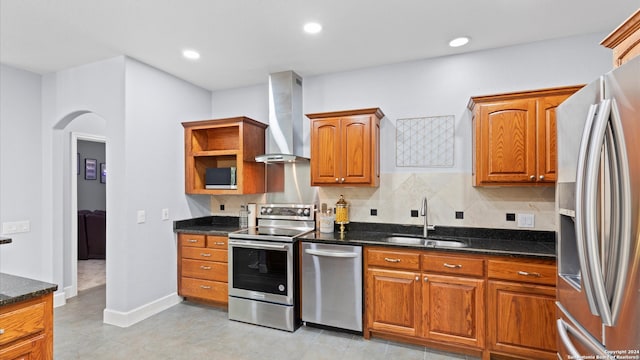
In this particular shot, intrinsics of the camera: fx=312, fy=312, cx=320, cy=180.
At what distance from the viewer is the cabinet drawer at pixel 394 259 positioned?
2648 mm

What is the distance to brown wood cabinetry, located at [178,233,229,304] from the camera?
11.5 feet

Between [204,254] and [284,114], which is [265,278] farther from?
[284,114]

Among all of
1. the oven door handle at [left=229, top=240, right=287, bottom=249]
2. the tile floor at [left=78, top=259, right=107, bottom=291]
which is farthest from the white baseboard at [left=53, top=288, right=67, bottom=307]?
the oven door handle at [left=229, top=240, right=287, bottom=249]

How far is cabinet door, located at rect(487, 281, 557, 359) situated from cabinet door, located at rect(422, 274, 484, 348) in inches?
3.6

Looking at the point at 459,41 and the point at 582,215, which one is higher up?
the point at 459,41

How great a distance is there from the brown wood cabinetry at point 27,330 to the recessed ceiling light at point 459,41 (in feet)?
11.3

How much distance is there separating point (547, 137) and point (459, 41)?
1128mm

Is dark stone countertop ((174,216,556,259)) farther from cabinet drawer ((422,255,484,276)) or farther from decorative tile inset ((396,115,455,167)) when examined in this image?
decorative tile inset ((396,115,455,167))

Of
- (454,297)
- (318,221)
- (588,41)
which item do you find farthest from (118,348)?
(588,41)

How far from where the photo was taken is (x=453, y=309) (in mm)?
2529

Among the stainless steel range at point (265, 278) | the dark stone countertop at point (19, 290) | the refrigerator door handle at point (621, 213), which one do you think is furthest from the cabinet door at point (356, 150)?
the dark stone countertop at point (19, 290)

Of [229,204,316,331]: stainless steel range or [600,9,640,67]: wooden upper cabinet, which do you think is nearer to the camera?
[600,9,640,67]: wooden upper cabinet

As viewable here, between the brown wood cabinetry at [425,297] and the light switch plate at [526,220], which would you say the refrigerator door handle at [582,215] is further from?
the light switch plate at [526,220]

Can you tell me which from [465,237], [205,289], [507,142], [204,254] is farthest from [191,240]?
[507,142]
